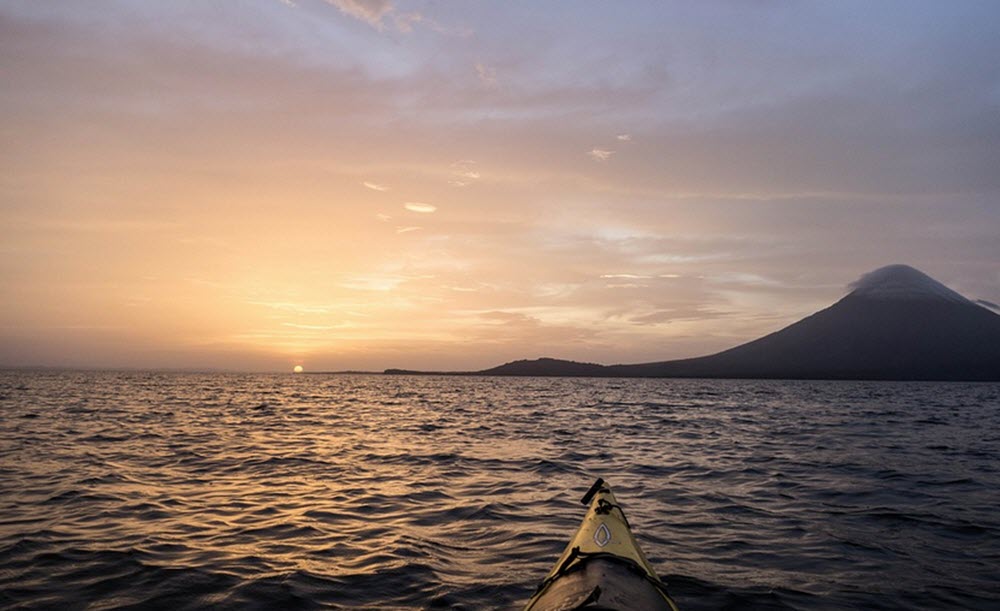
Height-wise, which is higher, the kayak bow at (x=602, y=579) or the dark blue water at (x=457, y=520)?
the kayak bow at (x=602, y=579)

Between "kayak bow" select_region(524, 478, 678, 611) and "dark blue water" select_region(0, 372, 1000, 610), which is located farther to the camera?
"dark blue water" select_region(0, 372, 1000, 610)

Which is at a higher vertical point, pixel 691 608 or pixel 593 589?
pixel 593 589

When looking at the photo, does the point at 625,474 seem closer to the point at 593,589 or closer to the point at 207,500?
the point at 207,500

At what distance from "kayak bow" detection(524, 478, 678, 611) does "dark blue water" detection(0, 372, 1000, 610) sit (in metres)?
1.32

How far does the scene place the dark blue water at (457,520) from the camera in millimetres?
7723

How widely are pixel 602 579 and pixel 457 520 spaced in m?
6.07

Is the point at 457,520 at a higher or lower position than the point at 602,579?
lower

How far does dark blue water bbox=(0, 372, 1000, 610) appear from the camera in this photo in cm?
772

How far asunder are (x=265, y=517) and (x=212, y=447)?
36.1 ft

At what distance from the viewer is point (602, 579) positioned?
5680 millimetres

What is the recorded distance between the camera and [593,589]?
5355 mm

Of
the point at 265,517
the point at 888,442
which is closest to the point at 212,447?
the point at 265,517

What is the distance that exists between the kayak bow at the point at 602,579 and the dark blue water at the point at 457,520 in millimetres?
1324

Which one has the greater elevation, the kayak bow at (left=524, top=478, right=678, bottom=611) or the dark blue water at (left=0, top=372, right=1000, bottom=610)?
the kayak bow at (left=524, top=478, right=678, bottom=611)
